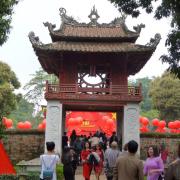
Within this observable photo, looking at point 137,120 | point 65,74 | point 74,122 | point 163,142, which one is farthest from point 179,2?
point 74,122

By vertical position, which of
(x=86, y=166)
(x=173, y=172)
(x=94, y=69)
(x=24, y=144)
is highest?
(x=94, y=69)

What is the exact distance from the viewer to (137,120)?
2191 centimetres

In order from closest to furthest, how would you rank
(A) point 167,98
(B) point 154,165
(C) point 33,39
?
(B) point 154,165, (C) point 33,39, (A) point 167,98

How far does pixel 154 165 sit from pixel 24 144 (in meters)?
17.1

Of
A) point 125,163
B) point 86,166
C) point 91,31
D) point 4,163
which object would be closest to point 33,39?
point 91,31

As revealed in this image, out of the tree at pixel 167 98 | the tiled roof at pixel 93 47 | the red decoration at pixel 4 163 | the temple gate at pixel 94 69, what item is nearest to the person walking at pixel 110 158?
the red decoration at pixel 4 163

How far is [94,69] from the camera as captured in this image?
23391 mm

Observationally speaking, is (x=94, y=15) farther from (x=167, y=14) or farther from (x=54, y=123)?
(x=167, y=14)

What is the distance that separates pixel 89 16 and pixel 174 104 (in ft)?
77.9

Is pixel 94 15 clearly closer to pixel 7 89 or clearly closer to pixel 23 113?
pixel 7 89

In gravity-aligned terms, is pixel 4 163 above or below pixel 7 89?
below

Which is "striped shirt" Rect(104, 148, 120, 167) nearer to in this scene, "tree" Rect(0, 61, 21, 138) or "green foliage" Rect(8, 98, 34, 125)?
"tree" Rect(0, 61, 21, 138)

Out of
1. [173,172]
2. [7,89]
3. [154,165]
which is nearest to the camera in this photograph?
[173,172]

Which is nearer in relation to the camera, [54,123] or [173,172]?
[173,172]
